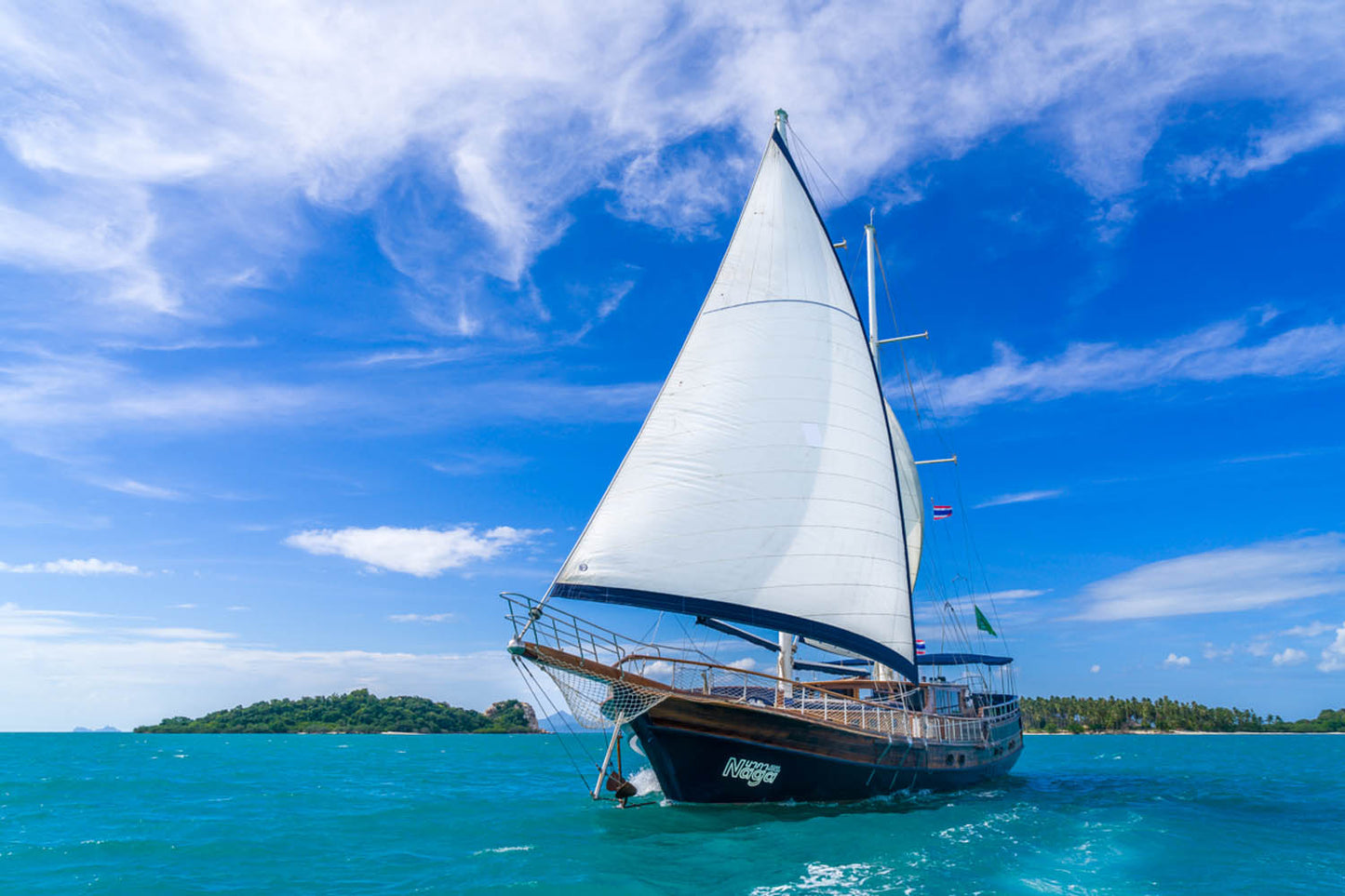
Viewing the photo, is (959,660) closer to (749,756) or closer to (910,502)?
(910,502)

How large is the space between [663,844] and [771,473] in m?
9.86

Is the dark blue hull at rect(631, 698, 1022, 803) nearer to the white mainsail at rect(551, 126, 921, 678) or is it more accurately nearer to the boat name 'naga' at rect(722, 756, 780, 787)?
the boat name 'naga' at rect(722, 756, 780, 787)

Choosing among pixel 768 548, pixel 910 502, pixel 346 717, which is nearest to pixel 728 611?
pixel 768 548

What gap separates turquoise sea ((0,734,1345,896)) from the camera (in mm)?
14617

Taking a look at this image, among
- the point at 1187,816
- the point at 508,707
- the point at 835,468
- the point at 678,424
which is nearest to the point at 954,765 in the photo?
the point at 1187,816

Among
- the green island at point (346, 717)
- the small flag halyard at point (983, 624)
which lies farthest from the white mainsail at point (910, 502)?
the green island at point (346, 717)

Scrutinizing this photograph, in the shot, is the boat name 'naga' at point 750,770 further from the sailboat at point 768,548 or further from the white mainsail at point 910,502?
the white mainsail at point 910,502

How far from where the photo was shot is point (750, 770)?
1953cm

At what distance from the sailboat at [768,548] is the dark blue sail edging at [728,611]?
0.05 metres

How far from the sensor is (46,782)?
1451 inches

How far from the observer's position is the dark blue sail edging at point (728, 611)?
63.9 feet

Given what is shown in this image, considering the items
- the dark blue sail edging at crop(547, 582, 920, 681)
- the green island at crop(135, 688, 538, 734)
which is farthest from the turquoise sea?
the green island at crop(135, 688, 538, 734)

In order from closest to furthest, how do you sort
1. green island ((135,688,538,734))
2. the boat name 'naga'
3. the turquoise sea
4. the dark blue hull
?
1. the turquoise sea
2. the dark blue hull
3. the boat name 'naga'
4. green island ((135,688,538,734))

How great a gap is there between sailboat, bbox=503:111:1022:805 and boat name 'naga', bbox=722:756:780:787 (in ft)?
0.11
